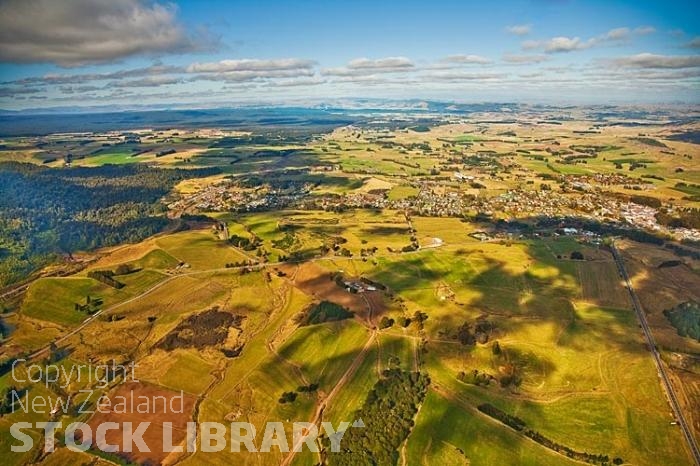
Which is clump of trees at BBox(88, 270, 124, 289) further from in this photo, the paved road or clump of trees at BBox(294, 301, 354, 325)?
the paved road

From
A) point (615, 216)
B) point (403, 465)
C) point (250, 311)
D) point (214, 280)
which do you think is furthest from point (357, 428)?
point (615, 216)

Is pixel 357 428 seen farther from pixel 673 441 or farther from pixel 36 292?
pixel 36 292

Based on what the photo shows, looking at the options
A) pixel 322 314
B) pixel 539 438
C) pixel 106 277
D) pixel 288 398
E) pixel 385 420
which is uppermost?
pixel 106 277

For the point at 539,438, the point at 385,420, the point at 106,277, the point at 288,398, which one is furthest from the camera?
the point at 106,277

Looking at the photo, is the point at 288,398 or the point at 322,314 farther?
the point at 322,314

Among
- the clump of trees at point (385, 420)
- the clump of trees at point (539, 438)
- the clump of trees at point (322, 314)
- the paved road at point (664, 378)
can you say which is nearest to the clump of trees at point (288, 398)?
the clump of trees at point (385, 420)

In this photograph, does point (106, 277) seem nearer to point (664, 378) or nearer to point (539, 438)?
point (539, 438)

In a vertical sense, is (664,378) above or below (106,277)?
below

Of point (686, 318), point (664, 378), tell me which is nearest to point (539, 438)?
point (664, 378)

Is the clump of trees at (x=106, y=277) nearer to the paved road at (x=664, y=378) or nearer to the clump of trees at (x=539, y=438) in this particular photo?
the clump of trees at (x=539, y=438)

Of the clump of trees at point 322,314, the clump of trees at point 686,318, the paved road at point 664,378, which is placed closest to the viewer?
the paved road at point 664,378

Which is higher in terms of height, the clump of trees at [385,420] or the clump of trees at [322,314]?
the clump of trees at [322,314]
